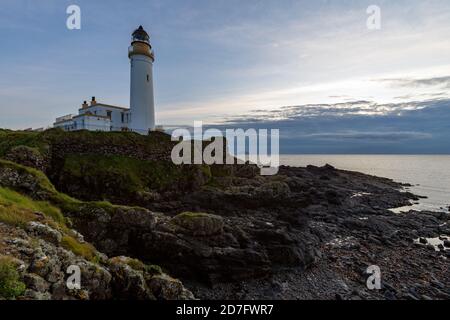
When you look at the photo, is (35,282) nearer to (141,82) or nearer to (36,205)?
(36,205)

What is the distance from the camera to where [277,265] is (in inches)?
729

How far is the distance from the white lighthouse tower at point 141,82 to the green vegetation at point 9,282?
116ft

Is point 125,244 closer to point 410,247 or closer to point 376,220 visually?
point 410,247

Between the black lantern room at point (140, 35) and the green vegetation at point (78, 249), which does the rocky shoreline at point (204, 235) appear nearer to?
the green vegetation at point (78, 249)

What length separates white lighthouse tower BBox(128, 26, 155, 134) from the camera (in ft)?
128

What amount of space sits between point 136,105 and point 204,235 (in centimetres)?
2858

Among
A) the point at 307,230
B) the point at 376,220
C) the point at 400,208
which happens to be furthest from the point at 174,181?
the point at 400,208

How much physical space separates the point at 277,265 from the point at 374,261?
30.5 ft

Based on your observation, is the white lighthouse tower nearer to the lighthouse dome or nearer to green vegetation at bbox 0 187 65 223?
the lighthouse dome

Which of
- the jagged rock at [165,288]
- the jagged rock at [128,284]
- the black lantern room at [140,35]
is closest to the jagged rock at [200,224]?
the jagged rock at [165,288]

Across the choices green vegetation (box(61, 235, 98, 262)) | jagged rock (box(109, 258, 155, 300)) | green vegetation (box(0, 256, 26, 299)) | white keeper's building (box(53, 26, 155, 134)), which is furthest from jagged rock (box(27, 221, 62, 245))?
white keeper's building (box(53, 26, 155, 134))

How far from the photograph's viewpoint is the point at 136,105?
3978 cm
